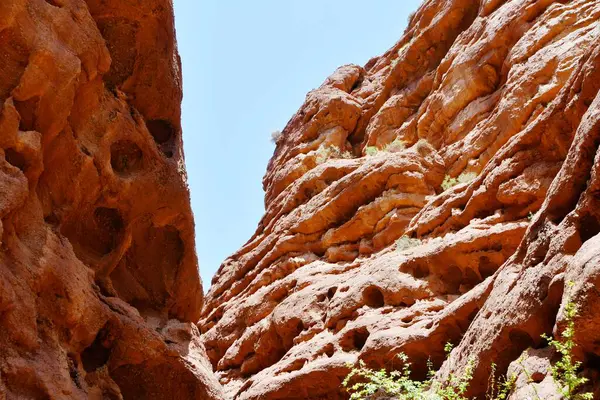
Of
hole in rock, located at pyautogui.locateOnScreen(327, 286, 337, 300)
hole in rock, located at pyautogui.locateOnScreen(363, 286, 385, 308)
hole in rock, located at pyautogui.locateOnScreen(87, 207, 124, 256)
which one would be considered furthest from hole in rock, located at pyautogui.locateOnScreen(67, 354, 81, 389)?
hole in rock, located at pyautogui.locateOnScreen(327, 286, 337, 300)

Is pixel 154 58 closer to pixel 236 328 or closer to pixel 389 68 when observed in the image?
pixel 236 328

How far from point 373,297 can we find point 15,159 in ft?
30.2

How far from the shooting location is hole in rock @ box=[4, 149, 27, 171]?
8395mm

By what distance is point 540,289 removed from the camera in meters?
7.37

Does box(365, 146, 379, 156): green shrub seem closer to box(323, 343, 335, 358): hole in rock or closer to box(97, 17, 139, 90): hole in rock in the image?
box(323, 343, 335, 358): hole in rock


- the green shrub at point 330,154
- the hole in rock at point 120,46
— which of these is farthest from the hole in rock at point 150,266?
the green shrub at point 330,154

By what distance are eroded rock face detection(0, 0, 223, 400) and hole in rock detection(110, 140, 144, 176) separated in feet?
0.09

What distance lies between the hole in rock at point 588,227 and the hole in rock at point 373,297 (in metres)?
7.76

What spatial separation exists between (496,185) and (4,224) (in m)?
10.2

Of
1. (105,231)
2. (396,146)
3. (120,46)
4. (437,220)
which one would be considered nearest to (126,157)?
(105,231)

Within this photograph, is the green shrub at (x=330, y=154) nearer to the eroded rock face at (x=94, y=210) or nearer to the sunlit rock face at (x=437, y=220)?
the sunlit rock face at (x=437, y=220)

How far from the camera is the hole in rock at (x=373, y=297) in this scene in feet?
48.2

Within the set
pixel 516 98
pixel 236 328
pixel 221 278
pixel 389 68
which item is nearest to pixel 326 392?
pixel 236 328

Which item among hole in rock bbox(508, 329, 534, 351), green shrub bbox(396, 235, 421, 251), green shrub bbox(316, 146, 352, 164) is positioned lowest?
hole in rock bbox(508, 329, 534, 351)
